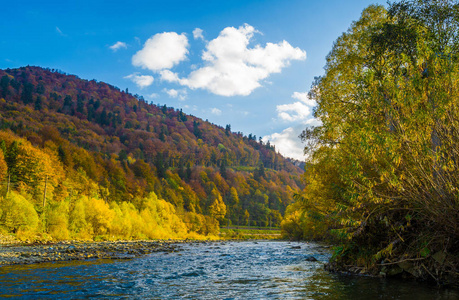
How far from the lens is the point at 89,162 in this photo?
10462cm

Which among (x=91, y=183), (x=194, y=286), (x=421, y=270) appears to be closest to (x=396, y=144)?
(x=421, y=270)

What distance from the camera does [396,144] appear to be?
10.9 meters

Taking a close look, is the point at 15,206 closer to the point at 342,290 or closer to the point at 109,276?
the point at 109,276

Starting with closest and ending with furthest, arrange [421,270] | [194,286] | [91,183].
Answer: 1. [421,270]
2. [194,286]
3. [91,183]

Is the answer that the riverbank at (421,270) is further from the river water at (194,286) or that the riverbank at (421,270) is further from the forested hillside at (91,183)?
the forested hillside at (91,183)

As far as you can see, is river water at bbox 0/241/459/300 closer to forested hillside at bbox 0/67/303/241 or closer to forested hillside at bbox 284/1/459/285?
forested hillside at bbox 284/1/459/285

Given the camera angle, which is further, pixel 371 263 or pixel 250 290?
pixel 371 263

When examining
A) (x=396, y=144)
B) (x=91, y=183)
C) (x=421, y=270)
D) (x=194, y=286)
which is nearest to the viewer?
(x=396, y=144)

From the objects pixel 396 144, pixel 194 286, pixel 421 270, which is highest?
pixel 396 144

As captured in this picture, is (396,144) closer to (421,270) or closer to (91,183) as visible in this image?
(421,270)

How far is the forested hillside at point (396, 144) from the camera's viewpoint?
1104 cm

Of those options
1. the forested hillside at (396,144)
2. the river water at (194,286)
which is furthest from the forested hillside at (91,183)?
the forested hillside at (396,144)

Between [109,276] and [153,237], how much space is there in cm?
5333

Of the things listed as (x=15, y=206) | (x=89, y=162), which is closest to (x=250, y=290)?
(x=15, y=206)
